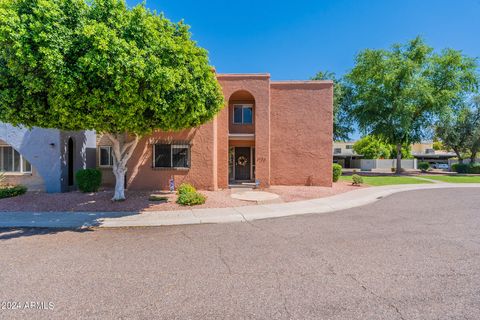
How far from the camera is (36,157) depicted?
493 inches

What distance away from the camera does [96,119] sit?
754cm

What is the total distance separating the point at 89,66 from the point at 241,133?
1031cm

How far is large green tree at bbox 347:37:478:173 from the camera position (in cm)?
2478

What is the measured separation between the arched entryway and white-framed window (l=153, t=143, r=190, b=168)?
3.22 metres

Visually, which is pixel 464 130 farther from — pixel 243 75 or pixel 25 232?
pixel 25 232

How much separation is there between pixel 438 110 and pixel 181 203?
29.7 m

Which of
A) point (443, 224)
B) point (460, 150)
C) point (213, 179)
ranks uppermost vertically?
point (460, 150)

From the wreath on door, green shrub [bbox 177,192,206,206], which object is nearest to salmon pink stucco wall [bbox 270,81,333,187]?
the wreath on door

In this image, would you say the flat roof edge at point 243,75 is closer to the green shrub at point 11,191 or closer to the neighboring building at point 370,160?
the green shrub at point 11,191

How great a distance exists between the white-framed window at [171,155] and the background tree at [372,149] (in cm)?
4101

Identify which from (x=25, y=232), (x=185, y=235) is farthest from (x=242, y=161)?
(x=25, y=232)

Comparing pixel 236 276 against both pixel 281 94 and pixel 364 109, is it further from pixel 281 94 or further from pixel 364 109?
pixel 364 109

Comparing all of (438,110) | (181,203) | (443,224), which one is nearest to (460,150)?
(438,110)

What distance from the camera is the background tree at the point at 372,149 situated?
4531 cm
